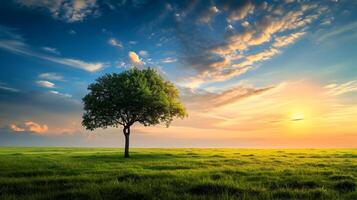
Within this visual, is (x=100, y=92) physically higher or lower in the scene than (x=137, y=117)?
higher

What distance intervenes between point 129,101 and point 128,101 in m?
0.23

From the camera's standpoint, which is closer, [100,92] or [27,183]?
[27,183]

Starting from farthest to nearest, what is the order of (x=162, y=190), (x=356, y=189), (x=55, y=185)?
(x=55, y=185)
(x=356, y=189)
(x=162, y=190)

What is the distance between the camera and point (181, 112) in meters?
52.1

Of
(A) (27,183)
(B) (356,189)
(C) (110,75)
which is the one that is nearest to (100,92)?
(C) (110,75)

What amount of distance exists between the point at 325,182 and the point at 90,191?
12.6m

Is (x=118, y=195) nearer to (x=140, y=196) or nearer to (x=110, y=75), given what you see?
(x=140, y=196)

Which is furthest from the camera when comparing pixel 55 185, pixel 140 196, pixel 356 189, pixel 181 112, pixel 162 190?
pixel 181 112

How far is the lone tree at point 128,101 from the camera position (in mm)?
46500

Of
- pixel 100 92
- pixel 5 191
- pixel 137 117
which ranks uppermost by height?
pixel 100 92

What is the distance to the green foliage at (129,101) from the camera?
46.5 metres

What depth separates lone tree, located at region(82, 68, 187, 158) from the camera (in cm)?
4650

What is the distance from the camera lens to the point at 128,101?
46.4 m

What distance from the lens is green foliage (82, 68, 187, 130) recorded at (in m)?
46.5
